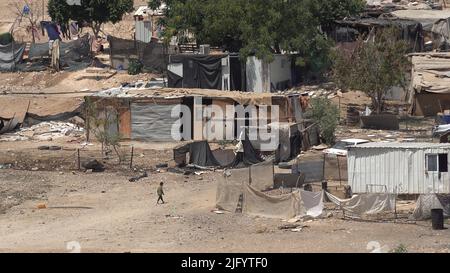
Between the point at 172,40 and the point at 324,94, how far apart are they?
1059cm

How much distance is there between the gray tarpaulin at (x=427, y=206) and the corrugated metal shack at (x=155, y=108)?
39.8ft

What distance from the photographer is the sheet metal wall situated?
25.4 m

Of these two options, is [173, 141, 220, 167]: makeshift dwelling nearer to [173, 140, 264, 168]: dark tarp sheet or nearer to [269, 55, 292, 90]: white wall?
[173, 140, 264, 168]: dark tarp sheet

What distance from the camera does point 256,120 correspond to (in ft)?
116

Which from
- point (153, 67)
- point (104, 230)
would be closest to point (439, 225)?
point (104, 230)

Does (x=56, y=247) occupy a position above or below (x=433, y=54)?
below

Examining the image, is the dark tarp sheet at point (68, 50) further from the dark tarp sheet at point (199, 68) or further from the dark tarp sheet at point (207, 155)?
the dark tarp sheet at point (207, 155)

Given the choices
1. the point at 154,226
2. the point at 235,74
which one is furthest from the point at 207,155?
the point at 235,74

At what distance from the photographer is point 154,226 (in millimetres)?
24516

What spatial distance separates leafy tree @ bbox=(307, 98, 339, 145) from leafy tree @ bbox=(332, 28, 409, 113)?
326 cm

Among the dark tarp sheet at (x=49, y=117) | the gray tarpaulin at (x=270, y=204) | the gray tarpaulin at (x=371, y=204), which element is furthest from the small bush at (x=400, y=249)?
the dark tarp sheet at (x=49, y=117)
